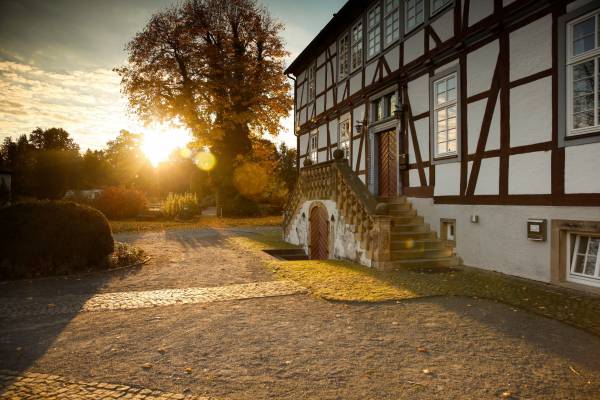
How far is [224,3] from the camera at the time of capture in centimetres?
2383

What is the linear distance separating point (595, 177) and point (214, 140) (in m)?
22.1

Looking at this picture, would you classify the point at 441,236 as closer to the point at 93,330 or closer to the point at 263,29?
the point at 93,330

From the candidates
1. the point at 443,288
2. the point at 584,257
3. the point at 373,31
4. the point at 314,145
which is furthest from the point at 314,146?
the point at 584,257

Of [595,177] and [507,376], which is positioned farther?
[595,177]

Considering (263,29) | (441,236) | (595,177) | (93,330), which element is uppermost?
(263,29)

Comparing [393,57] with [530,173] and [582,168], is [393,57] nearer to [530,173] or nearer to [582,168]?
[530,173]

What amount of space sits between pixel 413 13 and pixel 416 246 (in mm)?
6298

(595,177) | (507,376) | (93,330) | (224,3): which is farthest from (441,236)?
(224,3)

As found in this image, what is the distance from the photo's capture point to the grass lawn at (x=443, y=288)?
5215 millimetres

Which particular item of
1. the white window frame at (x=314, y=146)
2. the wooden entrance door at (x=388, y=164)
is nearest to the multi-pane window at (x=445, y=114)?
the wooden entrance door at (x=388, y=164)

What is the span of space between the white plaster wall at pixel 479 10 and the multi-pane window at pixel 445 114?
3.99ft

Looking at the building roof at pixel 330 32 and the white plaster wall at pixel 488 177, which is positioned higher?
the building roof at pixel 330 32

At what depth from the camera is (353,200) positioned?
9.47m

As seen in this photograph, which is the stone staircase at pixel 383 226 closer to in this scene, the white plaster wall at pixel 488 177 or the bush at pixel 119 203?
the white plaster wall at pixel 488 177
